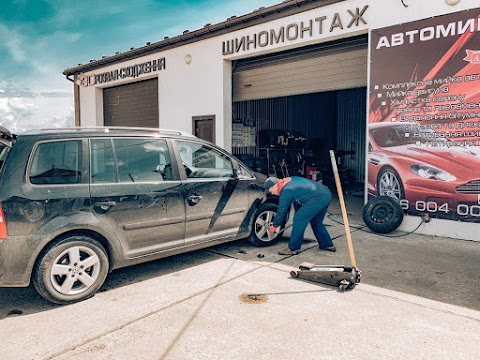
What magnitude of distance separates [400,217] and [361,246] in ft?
4.01

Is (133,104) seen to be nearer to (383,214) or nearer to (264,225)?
(264,225)

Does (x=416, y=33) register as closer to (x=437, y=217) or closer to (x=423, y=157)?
(x=423, y=157)

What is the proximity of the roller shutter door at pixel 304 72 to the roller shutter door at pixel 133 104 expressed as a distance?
331 centimetres

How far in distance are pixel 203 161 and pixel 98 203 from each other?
1633mm

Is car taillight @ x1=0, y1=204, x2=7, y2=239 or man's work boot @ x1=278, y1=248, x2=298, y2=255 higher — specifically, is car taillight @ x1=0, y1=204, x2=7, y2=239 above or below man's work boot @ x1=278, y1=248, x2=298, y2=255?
above

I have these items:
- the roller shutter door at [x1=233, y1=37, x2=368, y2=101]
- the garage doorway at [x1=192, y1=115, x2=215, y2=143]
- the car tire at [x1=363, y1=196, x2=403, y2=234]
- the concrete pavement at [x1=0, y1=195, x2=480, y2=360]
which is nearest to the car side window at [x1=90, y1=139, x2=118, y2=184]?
the concrete pavement at [x1=0, y1=195, x2=480, y2=360]

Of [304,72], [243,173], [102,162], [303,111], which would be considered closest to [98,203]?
[102,162]

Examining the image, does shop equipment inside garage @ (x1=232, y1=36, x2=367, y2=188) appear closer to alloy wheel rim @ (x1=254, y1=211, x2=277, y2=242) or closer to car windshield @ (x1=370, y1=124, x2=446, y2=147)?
car windshield @ (x1=370, y1=124, x2=446, y2=147)

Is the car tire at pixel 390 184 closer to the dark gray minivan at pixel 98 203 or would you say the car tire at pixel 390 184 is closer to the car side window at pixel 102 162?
the dark gray minivan at pixel 98 203

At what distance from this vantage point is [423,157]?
6430 millimetres

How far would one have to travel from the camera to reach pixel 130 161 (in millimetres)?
4234

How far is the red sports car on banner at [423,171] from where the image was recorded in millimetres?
6035

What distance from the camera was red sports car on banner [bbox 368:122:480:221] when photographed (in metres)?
6.04

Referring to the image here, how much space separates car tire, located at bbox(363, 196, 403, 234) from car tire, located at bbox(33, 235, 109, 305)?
4.75 m
